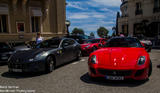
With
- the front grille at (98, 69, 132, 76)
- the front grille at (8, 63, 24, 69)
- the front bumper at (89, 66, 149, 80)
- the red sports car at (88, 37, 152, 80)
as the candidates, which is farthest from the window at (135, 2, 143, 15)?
the front grille at (8, 63, 24, 69)

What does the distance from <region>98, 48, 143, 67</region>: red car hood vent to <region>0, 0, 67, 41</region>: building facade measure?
41.6 ft

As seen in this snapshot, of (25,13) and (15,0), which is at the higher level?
(15,0)

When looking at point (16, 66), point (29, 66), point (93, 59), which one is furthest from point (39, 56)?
point (93, 59)

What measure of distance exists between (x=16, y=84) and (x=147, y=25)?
2289 centimetres

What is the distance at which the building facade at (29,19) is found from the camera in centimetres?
1413

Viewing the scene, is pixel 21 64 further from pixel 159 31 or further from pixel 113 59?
pixel 159 31

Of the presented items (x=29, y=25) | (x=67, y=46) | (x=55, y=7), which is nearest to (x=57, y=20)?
(x=55, y=7)

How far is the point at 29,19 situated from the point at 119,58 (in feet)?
44.8

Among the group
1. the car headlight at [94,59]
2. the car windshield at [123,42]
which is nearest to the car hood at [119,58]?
the car headlight at [94,59]

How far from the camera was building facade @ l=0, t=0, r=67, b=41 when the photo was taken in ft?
46.4

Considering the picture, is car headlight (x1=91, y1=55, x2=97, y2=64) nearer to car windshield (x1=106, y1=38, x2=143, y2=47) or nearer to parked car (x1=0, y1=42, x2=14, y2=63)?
car windshield (x1=106, y1=38, x2=143, y2=47)

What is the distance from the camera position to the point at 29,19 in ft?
50.6

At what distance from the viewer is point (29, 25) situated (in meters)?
15.5

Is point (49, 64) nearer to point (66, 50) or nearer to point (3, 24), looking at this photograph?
point (66, 50)
